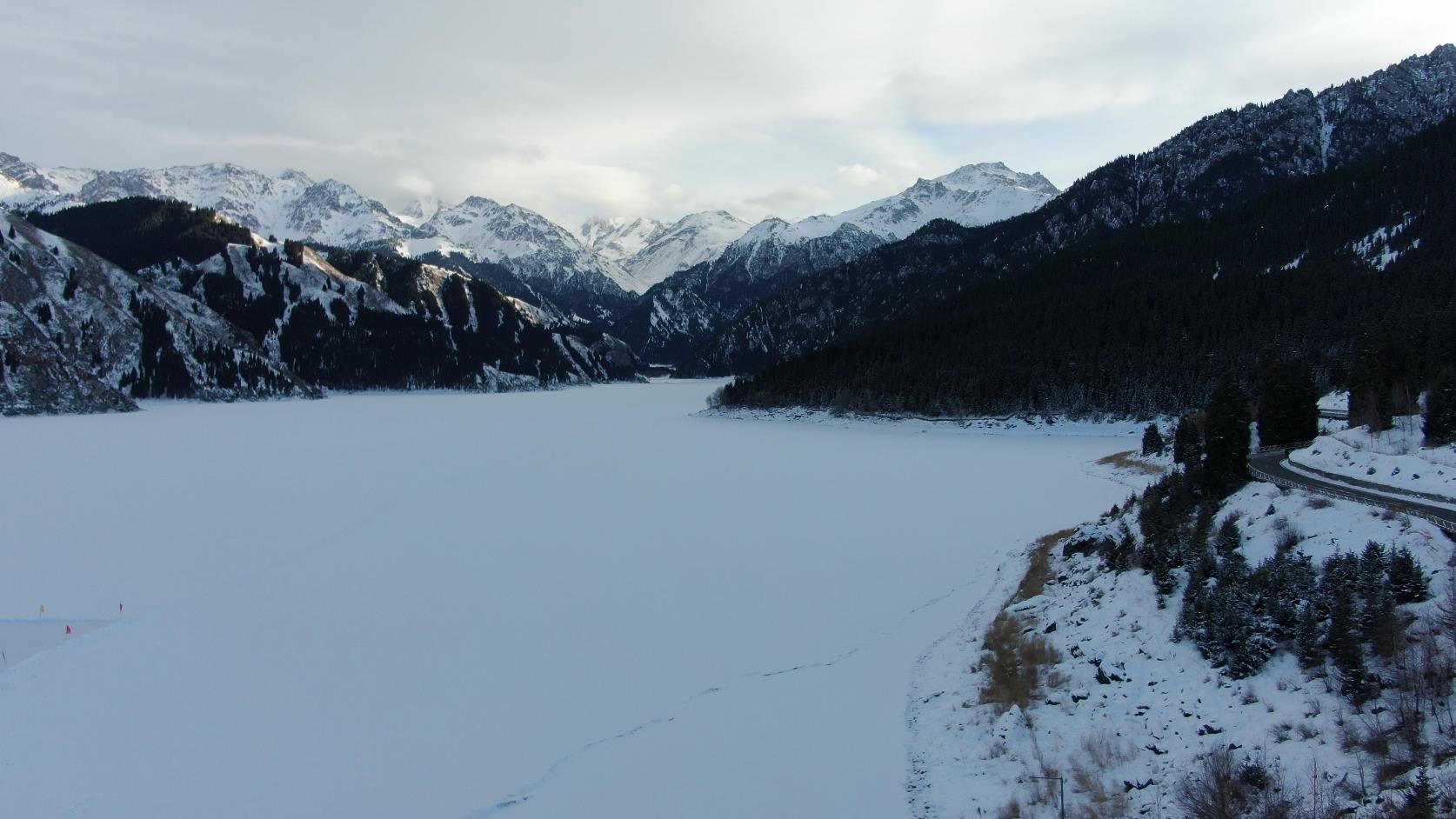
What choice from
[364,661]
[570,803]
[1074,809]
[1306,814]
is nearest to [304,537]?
[364,661]

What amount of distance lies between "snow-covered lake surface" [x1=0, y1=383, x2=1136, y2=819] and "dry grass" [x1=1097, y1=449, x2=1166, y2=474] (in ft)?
21.6

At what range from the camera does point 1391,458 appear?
70.8 ft

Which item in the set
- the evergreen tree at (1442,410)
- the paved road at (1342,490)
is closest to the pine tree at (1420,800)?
the paved road at (1342,490)

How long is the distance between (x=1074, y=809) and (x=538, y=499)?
37320 millimetres

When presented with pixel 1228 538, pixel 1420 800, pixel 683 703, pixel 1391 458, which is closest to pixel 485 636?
pixel 683 703

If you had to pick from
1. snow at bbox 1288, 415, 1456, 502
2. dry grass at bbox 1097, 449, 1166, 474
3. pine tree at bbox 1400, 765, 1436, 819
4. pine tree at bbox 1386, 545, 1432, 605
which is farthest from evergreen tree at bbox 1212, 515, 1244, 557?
dry grass at bbox 1097, 449, 1166, 474

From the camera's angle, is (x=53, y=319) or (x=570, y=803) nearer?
(x=570, y=803)

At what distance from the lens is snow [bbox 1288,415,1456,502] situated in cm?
1928

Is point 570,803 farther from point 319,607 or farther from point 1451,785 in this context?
point 319,607

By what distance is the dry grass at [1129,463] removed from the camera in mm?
47612

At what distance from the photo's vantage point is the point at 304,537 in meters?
33.3

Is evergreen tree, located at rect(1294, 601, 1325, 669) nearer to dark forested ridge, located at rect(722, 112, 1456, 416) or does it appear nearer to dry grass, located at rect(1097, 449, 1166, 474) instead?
dry grass, located at rect(1097, 449, 1166, 474)

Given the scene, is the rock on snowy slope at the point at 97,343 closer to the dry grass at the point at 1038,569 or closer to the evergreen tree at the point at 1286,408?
the dry grass at the point at 1038,569

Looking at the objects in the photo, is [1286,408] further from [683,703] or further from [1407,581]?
[683,703]
